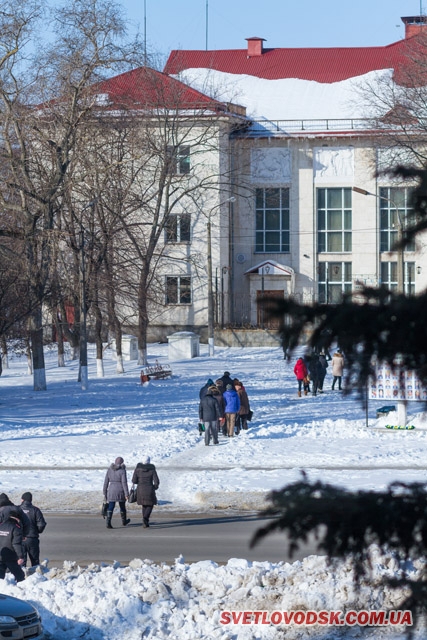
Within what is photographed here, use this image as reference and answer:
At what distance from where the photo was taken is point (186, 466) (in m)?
21.0

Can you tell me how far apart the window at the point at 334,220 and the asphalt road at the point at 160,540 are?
42.4 metres

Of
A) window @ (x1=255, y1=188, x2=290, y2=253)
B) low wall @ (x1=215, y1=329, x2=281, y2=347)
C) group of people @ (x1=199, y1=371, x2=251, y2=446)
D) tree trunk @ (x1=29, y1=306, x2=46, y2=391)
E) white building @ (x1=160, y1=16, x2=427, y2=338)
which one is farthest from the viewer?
window @ (x1=255, y1=188, x2=290, y2=253)

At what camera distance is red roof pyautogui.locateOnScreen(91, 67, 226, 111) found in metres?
38.8

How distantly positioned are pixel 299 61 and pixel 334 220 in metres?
12.7

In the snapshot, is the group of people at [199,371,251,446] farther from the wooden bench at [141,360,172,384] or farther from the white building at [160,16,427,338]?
the white building at [160,16,427,338]

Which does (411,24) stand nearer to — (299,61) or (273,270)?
(299,61)

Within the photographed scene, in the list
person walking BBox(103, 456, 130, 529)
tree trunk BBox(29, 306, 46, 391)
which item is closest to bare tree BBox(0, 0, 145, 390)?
tree trunk BBox(29, 306, 46, 391)

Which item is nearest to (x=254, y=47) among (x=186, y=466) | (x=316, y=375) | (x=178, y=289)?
(x=178, y=289)

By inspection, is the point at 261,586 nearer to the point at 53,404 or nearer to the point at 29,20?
the point at 53,404

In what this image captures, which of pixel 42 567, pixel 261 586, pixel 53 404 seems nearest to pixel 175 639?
pixel 261 586

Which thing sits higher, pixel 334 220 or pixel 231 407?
pixel 334 220

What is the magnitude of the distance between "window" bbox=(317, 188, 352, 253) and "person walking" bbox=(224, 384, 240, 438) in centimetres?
3443

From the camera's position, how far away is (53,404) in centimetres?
3228

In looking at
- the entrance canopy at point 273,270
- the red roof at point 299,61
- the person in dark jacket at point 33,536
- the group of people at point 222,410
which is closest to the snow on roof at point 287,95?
the red roof at point 299,61
